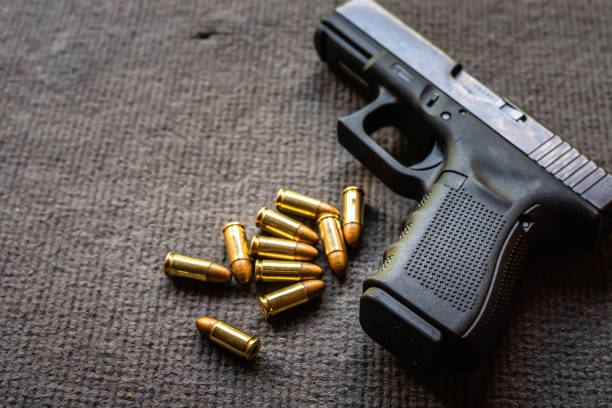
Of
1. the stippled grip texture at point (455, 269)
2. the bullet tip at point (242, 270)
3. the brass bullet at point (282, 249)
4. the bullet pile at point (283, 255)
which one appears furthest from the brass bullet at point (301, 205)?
the stippled grip texture at point (455, 269)

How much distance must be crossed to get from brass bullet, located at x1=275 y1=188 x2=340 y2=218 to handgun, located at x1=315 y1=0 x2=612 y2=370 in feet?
0.58

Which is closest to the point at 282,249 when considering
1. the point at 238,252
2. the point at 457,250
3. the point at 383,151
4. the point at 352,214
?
the point at 238,252

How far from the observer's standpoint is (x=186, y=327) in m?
1.57

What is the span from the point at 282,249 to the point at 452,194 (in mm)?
483

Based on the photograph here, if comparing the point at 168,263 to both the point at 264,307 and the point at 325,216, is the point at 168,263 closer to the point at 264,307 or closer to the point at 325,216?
the point at 264,307

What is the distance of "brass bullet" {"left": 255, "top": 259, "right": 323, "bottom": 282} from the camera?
1.60 metres

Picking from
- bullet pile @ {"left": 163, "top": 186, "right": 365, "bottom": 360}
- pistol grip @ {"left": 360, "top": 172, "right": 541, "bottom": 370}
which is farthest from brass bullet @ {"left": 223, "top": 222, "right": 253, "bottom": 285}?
pistol grip @ {"left": 360, "top": 172, "right": 541, "bottom": 370}

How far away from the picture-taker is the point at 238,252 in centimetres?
163

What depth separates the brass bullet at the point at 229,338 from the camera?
1493mm

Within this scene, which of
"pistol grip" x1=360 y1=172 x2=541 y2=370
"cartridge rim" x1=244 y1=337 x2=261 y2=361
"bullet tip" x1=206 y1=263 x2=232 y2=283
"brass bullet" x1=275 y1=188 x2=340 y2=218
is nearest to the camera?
"pistol grip" x1=360 y1=172 x2=541 y2=370

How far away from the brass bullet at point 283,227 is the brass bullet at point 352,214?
0.30 ft

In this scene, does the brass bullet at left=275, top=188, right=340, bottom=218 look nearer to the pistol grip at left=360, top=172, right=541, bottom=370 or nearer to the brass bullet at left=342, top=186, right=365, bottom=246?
the brass bullet at left=342, top=186, right=365, bottom=246

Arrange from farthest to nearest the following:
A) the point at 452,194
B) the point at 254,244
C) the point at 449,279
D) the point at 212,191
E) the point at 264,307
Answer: the point at 212,191, the point at 254,244, the point at 264,307, the point at 452,194, the point at 449,279

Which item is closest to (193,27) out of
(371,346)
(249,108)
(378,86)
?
(249,108)
